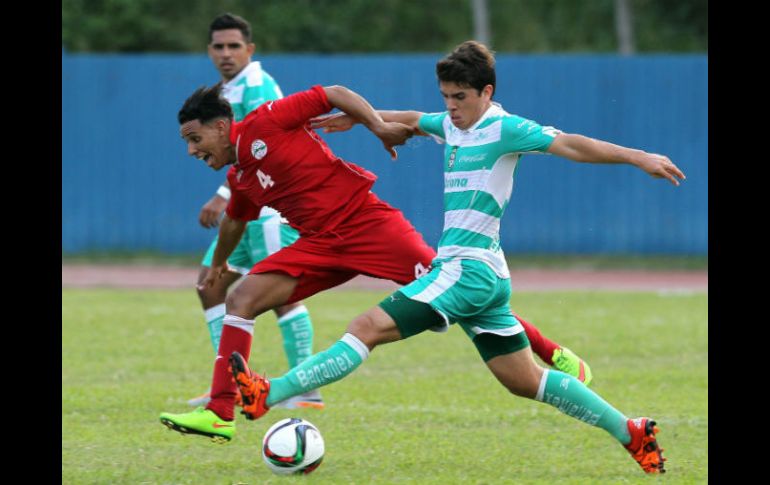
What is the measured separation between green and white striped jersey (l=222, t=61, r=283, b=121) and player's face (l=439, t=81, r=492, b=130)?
8.05ft

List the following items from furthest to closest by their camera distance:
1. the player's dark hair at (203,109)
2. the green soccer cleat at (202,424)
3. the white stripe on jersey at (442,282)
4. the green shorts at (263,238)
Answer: the green shorts at (263,238) < the player's dark hair at (203,109) < the green soccer cleat at (202,424) < the white stripe on jersey at (442,282)

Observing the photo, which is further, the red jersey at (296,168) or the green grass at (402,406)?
the red jersey at (296,168)

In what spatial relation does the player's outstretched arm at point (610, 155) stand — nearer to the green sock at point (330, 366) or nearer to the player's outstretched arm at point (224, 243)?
the green sock at point (330, 366)

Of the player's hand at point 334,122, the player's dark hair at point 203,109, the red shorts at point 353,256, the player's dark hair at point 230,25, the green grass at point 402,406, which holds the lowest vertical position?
the green grass at point 402,406

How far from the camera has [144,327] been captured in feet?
39.3

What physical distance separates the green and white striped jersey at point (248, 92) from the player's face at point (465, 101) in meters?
2.45

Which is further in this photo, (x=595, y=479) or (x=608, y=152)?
(x=595, y=479)

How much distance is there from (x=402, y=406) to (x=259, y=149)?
7.02 ft

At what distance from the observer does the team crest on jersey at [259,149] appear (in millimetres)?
6750

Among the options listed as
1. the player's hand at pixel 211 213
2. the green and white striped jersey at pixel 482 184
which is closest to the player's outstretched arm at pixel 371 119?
the green and white striped jersey at pixel 482 184

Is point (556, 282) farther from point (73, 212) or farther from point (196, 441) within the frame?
point (196, 441)

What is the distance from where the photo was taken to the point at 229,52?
8.62m
